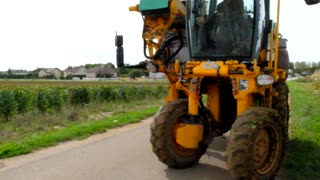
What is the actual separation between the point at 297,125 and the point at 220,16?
598cm

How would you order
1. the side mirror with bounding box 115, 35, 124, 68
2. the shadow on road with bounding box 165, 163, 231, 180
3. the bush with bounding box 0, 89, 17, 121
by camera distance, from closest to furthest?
1. the shadow on road with bounding box 165, 163, 231, 180
2. the side mirror with bounding box 115, 35, 124, 68
3. the bush with bounding box 0, 89, 17, 121

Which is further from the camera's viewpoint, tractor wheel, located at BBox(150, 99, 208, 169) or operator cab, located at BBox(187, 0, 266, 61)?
operator cab, located at BBox(187, 0, 266, 61)

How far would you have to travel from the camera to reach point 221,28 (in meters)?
7.37

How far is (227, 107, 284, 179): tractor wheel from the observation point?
583cm

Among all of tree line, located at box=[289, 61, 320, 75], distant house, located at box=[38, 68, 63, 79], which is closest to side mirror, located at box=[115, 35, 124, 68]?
tree line, located at box=[289, 61, 320, 75]

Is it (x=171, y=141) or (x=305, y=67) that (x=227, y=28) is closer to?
(x=171, y=141)

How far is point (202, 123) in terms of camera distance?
285 inches

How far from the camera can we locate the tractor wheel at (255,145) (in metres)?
5.83

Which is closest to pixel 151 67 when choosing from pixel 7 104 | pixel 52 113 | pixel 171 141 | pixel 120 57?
pixel 120 57

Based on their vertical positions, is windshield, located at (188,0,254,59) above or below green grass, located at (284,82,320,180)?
above

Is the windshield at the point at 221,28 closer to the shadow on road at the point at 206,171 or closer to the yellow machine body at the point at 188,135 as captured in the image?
the yellow machine body at the point at 188,135

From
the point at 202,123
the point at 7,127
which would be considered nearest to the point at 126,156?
the point at 202,123

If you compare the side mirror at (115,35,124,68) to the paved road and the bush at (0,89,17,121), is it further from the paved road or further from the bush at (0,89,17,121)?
the bush at (0,89,17,121)

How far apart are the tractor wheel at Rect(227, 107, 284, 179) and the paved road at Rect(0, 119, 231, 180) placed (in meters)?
0.79
